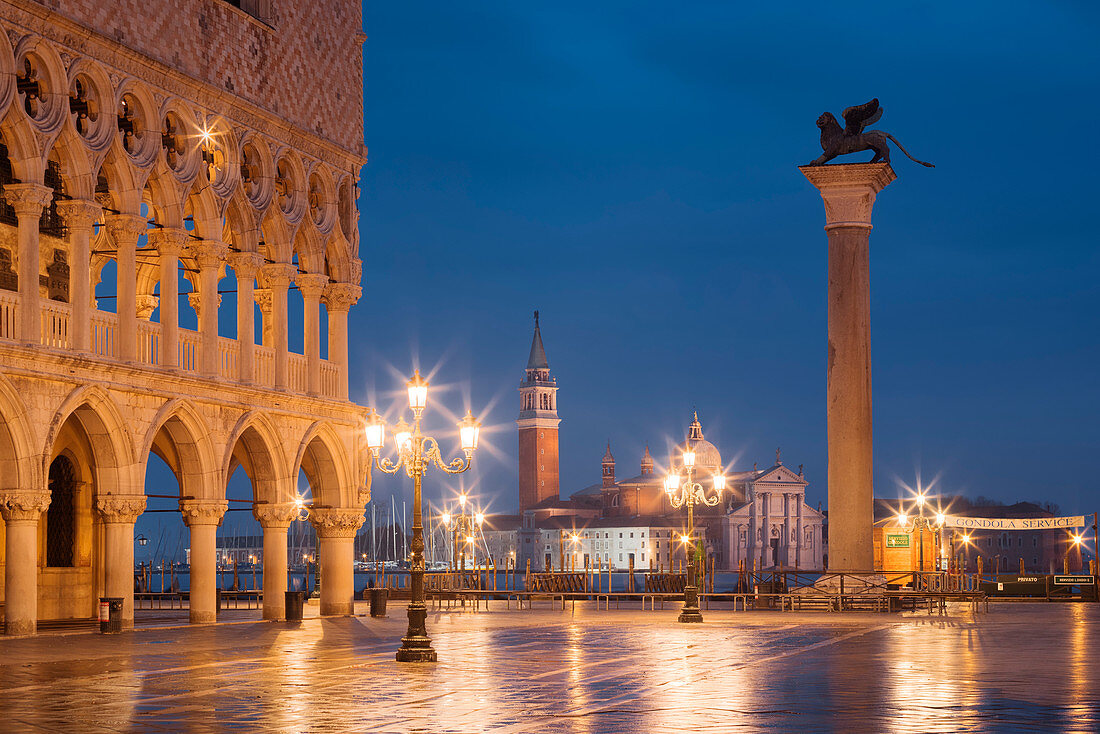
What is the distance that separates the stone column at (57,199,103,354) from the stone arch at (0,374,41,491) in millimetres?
1826

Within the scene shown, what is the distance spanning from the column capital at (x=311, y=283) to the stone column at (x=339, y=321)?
1.07 m

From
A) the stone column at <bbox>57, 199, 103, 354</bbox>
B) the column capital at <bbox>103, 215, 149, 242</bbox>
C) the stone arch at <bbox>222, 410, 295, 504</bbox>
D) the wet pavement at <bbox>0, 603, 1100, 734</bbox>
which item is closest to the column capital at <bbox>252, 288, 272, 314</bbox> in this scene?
the stone arch at <bbox>222, 410, 295, 504</bbox>

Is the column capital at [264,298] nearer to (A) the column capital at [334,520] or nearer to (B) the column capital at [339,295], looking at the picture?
(B) the column capital at [339,295]

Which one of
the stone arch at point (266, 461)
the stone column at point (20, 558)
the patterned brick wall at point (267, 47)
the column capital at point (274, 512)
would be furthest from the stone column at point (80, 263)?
the column capital at point (274, 512)

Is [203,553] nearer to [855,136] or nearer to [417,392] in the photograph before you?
[417,392]

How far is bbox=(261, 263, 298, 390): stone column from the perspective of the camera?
112 feet

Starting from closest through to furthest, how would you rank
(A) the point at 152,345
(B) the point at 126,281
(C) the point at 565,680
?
1. (C) the point at 565,680
2. (B) the point at 126,281
3. (A) the point at 152,345

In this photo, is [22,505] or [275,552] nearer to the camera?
[22,505]

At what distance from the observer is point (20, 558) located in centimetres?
Result: 2680

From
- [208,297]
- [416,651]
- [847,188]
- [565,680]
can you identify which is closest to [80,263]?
[208,297]

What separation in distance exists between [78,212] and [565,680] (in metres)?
14.2

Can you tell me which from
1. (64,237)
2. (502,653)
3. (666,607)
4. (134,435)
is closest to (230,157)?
(64,237)

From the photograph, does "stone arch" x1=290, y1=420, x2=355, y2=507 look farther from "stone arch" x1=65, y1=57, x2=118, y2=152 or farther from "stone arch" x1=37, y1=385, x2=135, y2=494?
"stone arch" x1=65, y1=57, x2=118, y2=152

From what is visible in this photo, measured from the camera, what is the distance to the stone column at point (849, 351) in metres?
35.8
